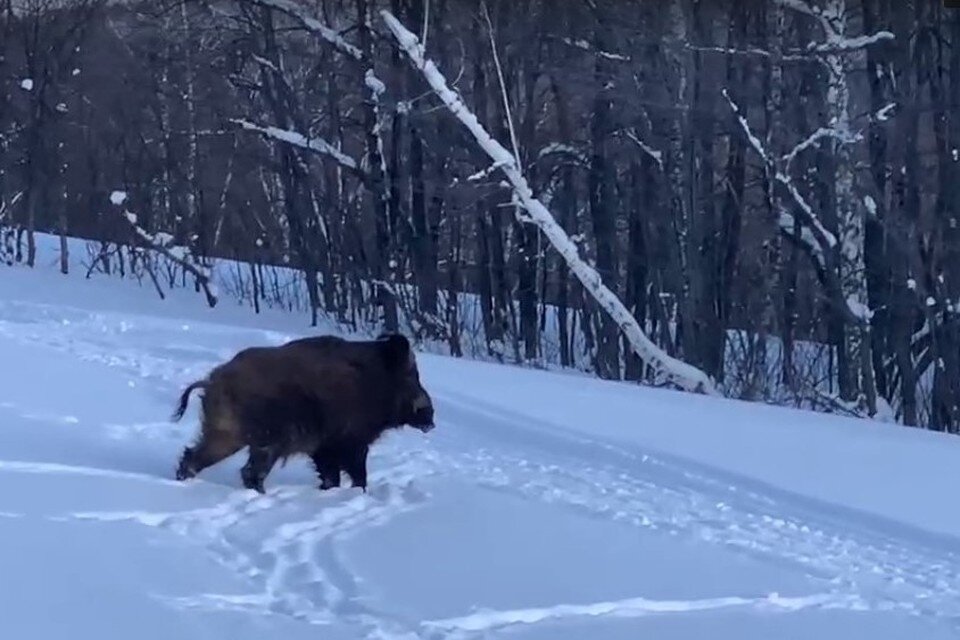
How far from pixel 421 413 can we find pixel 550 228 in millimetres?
9504

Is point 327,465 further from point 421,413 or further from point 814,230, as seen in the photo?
point 814,230

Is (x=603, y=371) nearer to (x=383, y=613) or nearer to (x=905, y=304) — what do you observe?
(x=905, y=304)

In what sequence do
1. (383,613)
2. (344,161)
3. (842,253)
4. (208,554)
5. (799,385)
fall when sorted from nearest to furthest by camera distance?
(383,613) → (208,554) → (799,385) → (842,253) → (344,161)

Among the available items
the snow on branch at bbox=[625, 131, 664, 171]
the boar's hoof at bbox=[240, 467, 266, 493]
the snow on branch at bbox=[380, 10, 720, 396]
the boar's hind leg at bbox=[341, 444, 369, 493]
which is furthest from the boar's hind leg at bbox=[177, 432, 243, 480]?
the snow on branch at bbox=[625, 131, 664, 171]

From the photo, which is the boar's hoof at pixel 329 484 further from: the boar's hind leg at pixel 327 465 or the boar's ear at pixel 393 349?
the boar's ear at pixel 393 349

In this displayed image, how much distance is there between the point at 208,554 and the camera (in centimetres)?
680

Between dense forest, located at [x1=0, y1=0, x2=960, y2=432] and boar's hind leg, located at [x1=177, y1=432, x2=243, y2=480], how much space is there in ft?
29.6

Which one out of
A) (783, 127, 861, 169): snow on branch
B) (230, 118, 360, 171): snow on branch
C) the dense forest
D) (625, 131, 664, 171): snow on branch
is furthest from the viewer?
(230, 118, 360, 171): snow on branch

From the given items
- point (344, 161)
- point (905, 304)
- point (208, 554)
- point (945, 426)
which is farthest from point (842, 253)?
point (208, 554)

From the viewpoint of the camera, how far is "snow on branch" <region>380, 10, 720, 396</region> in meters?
17.4

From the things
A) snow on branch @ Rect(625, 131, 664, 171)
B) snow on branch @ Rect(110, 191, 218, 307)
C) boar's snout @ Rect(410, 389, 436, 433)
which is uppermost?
snow on branch @ Rect(625, 131, 664, 171)

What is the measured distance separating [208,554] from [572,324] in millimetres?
13995

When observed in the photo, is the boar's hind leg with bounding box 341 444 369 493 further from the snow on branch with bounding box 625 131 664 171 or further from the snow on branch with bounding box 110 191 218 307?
the snow on branch with bounding box 110 191 218 307

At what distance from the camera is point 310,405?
7.98 metres
